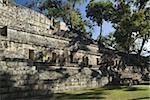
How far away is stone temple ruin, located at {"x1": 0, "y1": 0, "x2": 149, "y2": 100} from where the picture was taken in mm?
12809

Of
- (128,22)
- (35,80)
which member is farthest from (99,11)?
(35,80)

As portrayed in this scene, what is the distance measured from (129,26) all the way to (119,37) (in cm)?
228

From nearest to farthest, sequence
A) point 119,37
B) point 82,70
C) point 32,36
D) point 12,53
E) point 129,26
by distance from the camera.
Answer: point 82,70, point 12,53, point 32,36, point 129,26, point 119,37

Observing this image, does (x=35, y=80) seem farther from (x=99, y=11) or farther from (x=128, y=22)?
(x=99, y=11)

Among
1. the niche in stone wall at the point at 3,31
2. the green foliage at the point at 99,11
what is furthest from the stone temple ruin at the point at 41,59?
the green foliage at the point at 99,11

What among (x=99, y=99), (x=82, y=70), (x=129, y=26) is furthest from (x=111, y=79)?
(x=129, y=26)

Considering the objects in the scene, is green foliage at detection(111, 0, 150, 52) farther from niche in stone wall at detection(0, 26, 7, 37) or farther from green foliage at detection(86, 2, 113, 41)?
niche in stone wall at detection(0, 26, 7, 37)

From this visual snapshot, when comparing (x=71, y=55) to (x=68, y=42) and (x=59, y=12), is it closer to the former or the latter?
(x=68, y=42)

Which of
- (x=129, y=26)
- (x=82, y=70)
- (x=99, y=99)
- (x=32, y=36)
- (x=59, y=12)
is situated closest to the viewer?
(x=99, y=99)

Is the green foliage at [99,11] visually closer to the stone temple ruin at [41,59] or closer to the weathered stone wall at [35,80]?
the stone temple ruin at [41,59]

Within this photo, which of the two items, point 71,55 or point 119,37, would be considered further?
point 119,37

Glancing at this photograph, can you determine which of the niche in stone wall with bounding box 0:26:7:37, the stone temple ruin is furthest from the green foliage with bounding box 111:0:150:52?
the niche in stone wall with bounding box 0:26:7:37

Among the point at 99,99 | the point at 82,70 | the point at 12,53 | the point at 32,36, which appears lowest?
the point at 99,99

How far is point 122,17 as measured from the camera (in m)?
29.8
